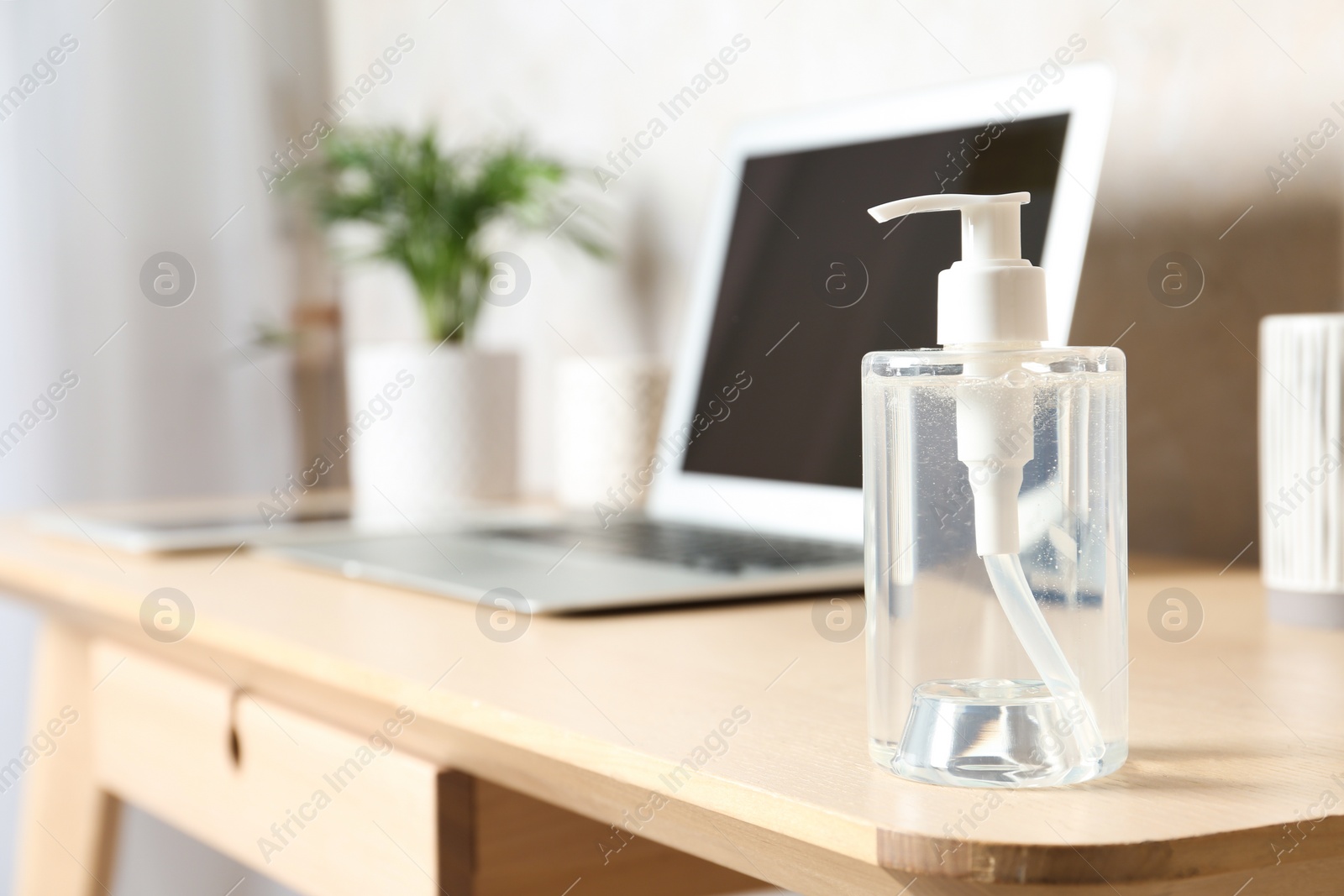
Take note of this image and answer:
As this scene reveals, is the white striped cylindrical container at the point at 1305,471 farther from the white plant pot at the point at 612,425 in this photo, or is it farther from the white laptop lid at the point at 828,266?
the white plant pot at the point at 612,425

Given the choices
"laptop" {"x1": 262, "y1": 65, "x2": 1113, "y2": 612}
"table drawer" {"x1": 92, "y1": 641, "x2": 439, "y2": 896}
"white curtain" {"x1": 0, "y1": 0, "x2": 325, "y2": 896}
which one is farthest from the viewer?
"white curtain" {"x1": 0, "y1": 0, "x2": 325, "y2": 896}

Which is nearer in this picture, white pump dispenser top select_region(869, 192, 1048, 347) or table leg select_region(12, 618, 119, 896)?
white pump dispenser top select_region(869, 192, 1048, 347)

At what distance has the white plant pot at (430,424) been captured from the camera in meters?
1.18

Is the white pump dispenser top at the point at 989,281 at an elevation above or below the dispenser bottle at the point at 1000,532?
above

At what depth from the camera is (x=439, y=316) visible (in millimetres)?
1279

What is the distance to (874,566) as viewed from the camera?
39 centimetres

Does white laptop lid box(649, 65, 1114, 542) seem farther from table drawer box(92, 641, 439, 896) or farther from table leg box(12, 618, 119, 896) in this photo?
table leg box(12, 618, 119, 896)

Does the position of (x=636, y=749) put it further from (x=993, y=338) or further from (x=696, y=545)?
(x=696, y=545)

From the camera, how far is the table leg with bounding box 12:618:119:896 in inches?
38.8

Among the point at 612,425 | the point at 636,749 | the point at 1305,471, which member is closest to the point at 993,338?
the point at 636,749

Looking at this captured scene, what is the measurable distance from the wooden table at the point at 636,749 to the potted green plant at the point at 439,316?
325mm

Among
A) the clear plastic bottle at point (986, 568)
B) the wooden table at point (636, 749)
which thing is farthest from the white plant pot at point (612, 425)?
the clear plastic bottle at point (986, 568)

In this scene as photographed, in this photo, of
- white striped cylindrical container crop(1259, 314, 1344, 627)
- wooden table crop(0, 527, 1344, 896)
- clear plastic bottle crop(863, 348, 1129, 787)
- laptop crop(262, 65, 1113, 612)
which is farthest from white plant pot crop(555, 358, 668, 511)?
clear plastic bottle crop(863, 348, 1129, 787)

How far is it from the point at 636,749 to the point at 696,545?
16.6 inches
